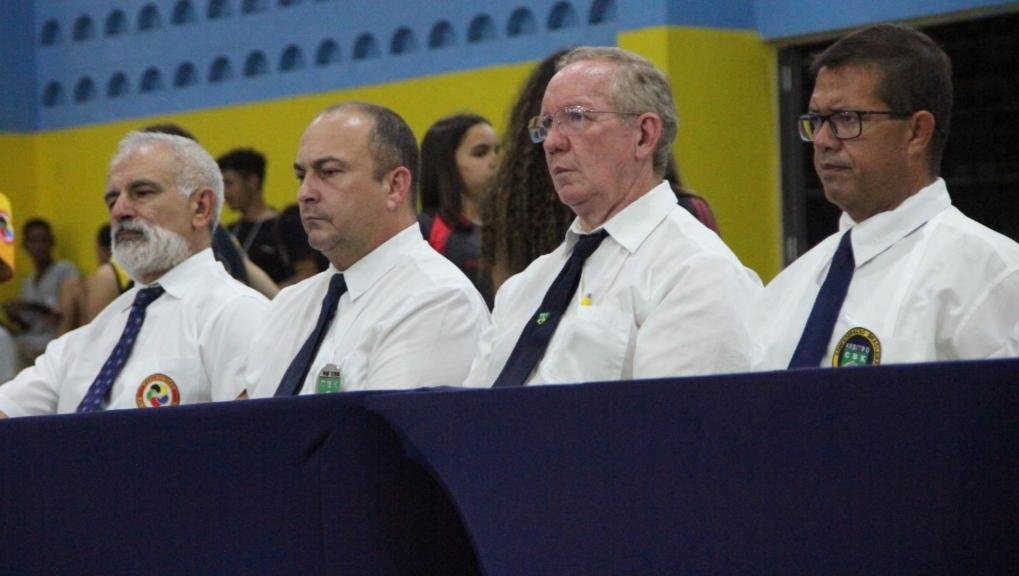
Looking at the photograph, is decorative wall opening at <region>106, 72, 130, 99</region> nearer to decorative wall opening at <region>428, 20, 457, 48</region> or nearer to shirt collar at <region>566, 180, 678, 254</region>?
decorative wall opening at <region>428, 20, 457, 48</region>

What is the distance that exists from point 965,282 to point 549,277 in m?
1.01

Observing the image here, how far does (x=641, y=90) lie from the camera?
3.81m

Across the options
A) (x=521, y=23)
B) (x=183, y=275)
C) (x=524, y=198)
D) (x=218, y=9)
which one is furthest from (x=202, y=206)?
(x=218, y=9)

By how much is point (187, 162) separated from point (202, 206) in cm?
13

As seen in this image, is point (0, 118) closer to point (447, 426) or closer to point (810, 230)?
point (810, 230)

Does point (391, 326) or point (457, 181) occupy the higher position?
point (457, 181)

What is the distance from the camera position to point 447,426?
259cm

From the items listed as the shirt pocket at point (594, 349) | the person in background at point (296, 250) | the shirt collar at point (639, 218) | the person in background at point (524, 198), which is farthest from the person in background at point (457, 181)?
the shirt pocket at point (594, 349)

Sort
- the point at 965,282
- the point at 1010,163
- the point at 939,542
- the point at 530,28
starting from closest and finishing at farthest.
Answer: the point at 939,542, the point at 965,282, the point at 1010,163, the point at 530,28

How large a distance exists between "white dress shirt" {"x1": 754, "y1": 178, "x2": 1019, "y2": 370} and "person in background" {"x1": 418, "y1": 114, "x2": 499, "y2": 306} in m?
1.82

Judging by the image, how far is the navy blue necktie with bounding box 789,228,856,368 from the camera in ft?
10.9

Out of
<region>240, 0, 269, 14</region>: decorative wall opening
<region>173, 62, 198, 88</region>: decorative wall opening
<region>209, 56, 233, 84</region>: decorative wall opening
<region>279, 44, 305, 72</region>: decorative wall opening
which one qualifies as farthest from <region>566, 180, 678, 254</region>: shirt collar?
<region>173, 62, 198, 88</region>: decorative wall opening

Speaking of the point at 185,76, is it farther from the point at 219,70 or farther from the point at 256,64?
the point at 256,64

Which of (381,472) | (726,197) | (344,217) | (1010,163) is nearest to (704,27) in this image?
(726,197)
